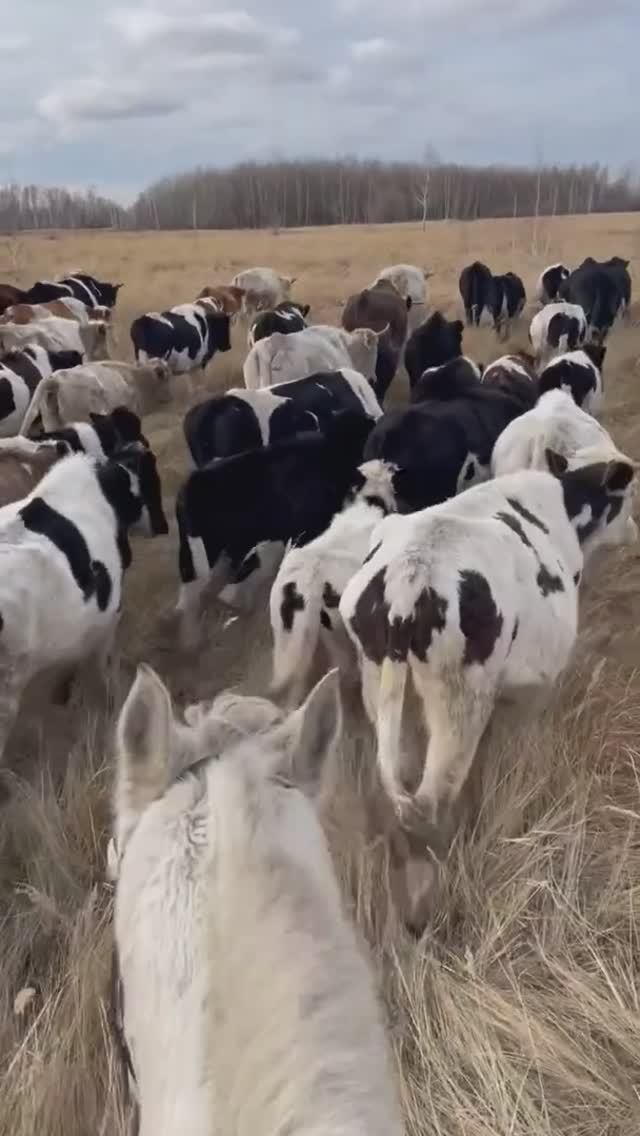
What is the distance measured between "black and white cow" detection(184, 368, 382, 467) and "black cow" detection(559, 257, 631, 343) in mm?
8566

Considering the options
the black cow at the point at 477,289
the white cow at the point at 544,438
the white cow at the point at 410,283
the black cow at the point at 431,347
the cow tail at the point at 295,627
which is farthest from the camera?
the black cow at the point at 477,289

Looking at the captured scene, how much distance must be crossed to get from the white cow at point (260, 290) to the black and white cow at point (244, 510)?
13137 millimetres

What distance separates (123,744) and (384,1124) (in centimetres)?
80

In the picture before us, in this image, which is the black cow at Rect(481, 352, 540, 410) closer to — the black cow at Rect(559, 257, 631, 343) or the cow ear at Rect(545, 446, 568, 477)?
the cow ear at Rect(545, 446, 568, 477)

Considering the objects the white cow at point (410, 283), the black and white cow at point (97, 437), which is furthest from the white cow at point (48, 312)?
the black and white cow at point (97, 437)

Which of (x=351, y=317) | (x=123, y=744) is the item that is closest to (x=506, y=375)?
(x=351, y=317)

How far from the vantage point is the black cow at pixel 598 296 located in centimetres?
1641

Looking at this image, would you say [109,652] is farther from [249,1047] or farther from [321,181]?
[321,181]

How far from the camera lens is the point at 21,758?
5180mm

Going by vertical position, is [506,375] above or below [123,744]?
below

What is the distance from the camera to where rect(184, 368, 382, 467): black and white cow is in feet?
26.6

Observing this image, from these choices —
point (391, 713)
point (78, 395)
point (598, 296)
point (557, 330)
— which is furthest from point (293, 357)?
point (598, 296)

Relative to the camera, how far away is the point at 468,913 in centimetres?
368

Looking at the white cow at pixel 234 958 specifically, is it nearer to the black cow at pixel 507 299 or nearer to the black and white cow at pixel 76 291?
the black and white cow at pixel 76 291
